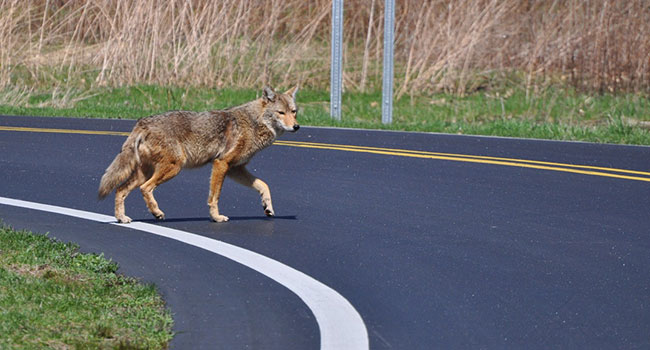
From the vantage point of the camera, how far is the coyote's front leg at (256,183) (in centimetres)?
990

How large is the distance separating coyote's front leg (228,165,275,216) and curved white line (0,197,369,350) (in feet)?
2.92

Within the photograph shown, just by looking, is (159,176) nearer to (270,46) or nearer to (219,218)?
(219,218)

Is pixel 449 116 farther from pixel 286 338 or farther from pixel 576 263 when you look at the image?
pixel 286 338

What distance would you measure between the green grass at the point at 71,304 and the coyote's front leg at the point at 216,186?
1.67 metres

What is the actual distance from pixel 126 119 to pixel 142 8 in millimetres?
4317

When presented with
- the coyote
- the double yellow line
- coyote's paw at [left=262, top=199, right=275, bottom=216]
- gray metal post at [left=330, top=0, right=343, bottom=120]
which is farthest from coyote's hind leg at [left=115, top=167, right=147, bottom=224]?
gray metal post at [left=330, top=0, right=343, bottom=120]

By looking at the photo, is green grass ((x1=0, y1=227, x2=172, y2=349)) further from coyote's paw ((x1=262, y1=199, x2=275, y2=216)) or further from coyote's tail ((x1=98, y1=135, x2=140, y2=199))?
coyote's paw ((x1=262, y1=199, x2=275, y2=216))

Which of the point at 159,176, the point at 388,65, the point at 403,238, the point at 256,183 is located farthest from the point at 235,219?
the point at 388,65

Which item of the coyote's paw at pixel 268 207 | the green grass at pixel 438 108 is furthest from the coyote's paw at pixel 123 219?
the green grass at pixel 438 108

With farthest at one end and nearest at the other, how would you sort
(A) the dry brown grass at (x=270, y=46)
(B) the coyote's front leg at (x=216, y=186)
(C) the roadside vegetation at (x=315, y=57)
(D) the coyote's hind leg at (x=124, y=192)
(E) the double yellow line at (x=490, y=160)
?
1. (A) the dry brown grass at (x=270, y=46)
2. (C) the roadside vegetation at (x=315, y=57)
3. (E) the double yellow line at (x=490, y=160)
4. (B) the coyote's front leg at (x=216, y=186)
5. (D) the coyote's hind leg at (x=124, y=192)

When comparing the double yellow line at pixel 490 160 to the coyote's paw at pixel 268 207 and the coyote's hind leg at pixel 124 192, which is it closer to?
the coyote's paw at pixel 268 207

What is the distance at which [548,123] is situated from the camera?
1792 centimetres

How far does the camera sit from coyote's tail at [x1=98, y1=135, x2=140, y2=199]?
944 cm

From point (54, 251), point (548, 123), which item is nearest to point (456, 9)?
point (548, 123)
